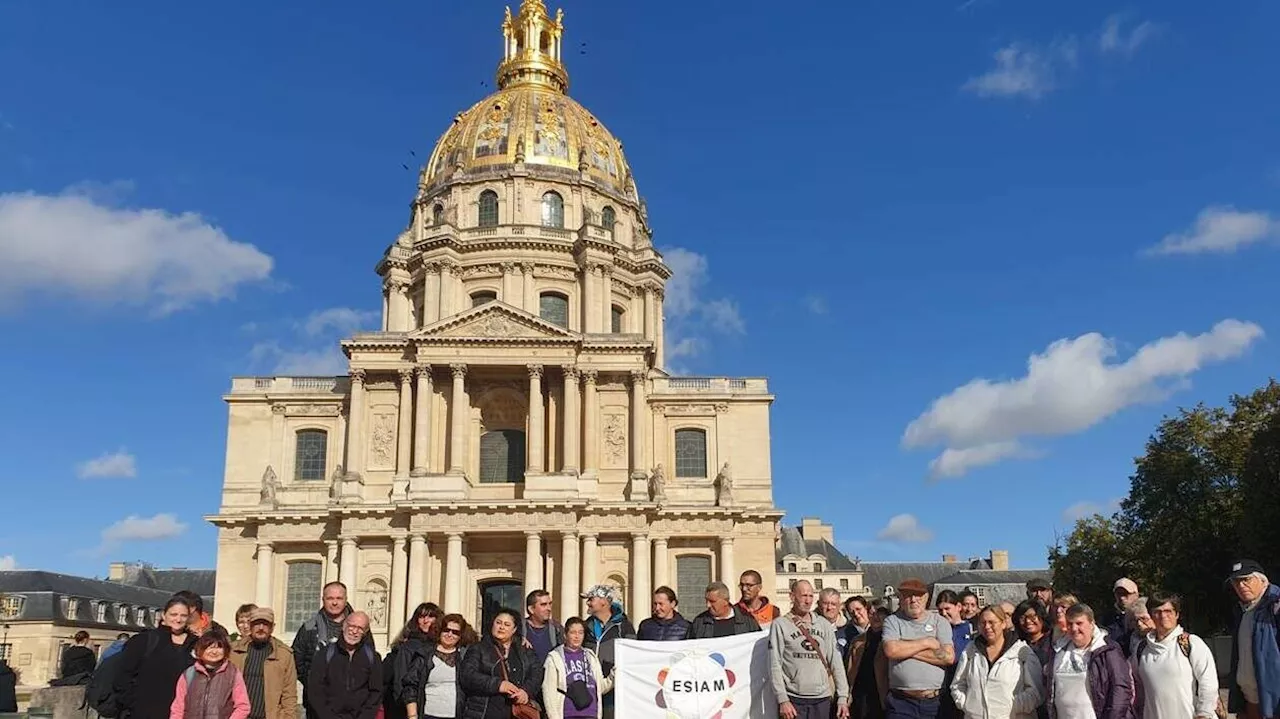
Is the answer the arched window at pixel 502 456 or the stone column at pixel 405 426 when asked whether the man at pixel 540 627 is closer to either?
the stone column at pixel 405 426

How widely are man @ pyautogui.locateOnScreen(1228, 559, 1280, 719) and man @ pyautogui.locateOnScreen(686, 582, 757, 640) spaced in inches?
173

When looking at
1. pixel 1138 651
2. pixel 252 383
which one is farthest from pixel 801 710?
pixel 252 383

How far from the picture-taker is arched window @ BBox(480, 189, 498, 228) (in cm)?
4984

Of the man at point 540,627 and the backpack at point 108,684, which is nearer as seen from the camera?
the backpack at point 108,684

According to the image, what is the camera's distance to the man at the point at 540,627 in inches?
445

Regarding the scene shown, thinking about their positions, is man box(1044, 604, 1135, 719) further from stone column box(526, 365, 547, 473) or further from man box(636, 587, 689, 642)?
stone column box(526, 365, 547, 473)

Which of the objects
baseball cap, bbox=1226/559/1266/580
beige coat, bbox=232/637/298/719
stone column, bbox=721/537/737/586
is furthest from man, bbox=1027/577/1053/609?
stone column, bbox=721/537/737/586

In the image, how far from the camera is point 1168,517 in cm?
4109

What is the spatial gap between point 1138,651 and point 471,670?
5.65 meters

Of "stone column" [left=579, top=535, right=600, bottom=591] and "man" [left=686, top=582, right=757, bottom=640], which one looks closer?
"man" [left=686, top=582, right=757, bottom=640]

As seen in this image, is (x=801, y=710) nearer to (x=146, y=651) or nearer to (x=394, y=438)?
(x=146, y=651)

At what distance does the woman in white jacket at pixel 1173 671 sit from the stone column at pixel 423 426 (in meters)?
31.1

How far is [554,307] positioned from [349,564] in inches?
623

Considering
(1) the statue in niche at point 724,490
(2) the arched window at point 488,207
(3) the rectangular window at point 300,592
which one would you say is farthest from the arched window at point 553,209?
(3) the rectangular window at point 300,592
